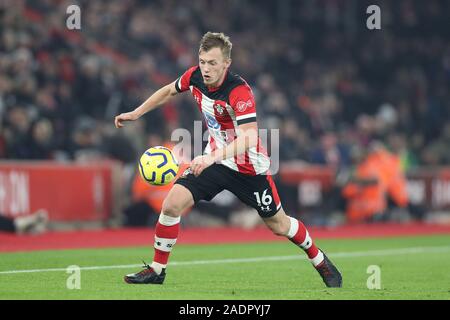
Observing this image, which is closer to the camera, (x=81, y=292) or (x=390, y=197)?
(x=81, y=292)

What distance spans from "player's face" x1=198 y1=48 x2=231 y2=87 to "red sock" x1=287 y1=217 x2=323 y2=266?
1552 millimetres

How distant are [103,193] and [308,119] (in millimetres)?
8067

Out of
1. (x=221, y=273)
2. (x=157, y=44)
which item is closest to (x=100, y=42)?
(x=157, y=44)

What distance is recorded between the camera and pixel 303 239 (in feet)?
29.0

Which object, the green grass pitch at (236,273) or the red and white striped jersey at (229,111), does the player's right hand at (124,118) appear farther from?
the green grass pitch at (236,273)

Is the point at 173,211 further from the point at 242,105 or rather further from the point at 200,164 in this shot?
the point at 242,105

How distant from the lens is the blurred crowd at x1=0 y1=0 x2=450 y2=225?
56.8 ft

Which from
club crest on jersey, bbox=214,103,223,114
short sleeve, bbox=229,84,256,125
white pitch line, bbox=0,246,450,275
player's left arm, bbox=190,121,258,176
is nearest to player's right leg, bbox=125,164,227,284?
player's left arm, bbox=190,121,258,176

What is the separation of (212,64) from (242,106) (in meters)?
0.44

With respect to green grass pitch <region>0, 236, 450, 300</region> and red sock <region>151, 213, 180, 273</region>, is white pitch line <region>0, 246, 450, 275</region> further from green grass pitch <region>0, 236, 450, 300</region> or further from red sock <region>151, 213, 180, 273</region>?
red sock <region>151, 213, 180, 273</region>

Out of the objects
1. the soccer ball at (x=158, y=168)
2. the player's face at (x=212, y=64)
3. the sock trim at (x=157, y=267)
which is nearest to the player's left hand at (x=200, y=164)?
the soccer ball at (x=158, y=168)

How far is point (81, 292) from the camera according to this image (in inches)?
294

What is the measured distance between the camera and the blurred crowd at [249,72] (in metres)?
17.3

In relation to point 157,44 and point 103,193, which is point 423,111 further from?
point 103,193
